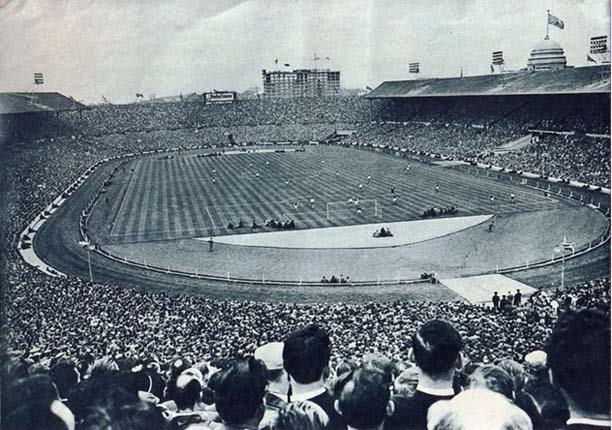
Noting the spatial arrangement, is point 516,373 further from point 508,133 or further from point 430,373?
point 508,133

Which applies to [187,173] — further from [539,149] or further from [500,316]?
[500,316]

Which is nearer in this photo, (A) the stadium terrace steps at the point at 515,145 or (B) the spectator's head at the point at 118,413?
(B) the spectator's head at the point at 118,413

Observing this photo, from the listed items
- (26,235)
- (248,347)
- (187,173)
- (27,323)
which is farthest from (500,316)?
(187,173)

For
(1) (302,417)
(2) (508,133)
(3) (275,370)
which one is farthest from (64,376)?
(2) (508,133)

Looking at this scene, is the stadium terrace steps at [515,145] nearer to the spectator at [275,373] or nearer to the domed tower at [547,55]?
the domed tower at [547,55]

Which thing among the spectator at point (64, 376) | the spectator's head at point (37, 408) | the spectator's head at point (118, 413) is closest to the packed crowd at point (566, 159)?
the spectator at point (64, 376)

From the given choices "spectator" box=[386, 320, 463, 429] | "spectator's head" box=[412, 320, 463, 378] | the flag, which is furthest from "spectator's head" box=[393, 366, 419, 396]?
the flag
